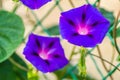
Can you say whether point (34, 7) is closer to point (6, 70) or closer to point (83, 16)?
point (83, 16)

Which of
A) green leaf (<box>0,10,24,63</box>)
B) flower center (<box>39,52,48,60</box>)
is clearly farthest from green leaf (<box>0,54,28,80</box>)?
flower center (<box>39,52,48,60</box>)

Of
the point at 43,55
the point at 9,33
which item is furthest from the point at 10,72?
the point at 43,55

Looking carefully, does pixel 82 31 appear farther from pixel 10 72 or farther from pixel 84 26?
pixel 10 72

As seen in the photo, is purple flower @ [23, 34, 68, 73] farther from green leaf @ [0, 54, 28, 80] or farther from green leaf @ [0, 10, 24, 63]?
green leaf @ [0, 54, 28, 80]

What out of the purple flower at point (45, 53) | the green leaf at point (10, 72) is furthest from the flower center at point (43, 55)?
the green leaf at point (10, 72)

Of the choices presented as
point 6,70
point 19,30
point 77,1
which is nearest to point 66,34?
point 19,30

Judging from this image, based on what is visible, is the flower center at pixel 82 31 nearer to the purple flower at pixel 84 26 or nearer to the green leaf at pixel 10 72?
the purple flower at pixel 84 26
